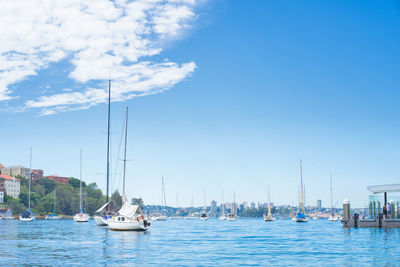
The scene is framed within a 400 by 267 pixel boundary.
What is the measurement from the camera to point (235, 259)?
32.8 m

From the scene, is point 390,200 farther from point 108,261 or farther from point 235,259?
point 108,261

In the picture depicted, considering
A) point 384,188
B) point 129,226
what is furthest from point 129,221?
point 384,188

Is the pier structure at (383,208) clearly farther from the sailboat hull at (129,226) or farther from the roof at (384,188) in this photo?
the sailboat hull at (129,226)

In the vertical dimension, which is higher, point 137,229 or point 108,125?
point 108,125

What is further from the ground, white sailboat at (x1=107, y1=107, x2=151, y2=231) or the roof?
the roof

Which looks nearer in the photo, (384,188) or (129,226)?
(384,188)

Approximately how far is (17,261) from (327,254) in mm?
22778

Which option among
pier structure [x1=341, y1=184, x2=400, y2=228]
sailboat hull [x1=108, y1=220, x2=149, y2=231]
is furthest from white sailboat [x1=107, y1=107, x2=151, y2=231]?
pier structure [x1=341, y1=184, x2=400, y2=228]

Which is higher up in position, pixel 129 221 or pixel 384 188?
pixel 384 188

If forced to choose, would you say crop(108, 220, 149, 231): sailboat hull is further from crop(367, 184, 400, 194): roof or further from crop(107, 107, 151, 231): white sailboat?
crop(367, 184, 400, 194): roof

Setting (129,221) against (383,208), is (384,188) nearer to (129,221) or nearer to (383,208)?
(383,208)

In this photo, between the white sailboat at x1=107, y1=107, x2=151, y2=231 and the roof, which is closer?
the roof

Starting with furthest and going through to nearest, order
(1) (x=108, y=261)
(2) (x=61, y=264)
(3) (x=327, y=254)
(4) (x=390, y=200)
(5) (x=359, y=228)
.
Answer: (5) (x=359, y=228), (4) (x=390, y=200), (3) (x=327, y=254), (1) (x=108, y=261), (2) (x=61, y=264)

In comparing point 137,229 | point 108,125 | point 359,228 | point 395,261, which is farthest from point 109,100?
point 395,261
